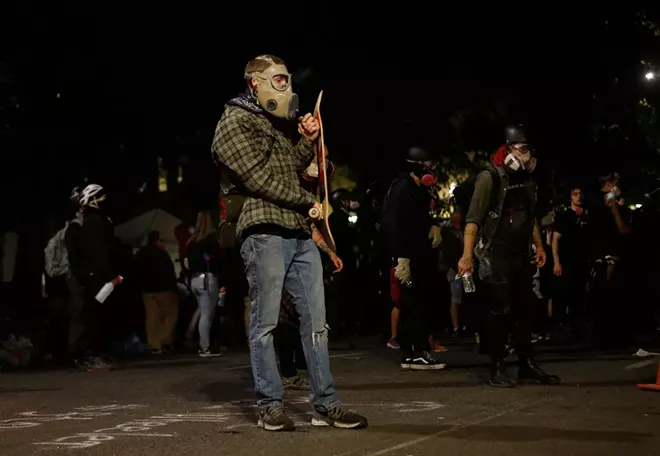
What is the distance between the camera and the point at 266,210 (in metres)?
7.21

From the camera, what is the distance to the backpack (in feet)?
50.4

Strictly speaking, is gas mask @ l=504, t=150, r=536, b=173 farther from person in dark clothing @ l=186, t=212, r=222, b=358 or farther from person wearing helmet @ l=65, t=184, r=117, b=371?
person in dark clothing @ l=186, t=212, r=222, b=358

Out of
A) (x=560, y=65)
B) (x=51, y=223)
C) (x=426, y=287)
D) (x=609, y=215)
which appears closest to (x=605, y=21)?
(x=560, y=65)

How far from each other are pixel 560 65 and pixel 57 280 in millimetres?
22735

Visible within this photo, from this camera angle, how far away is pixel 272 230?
286 inches

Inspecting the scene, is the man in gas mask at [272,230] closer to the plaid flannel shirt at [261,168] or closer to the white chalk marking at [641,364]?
the plaid flannel shirt at [261,168]

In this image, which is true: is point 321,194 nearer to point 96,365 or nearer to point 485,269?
point 485,269

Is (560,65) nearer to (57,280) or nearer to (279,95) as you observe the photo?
(57,280)

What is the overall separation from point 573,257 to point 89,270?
6.69m

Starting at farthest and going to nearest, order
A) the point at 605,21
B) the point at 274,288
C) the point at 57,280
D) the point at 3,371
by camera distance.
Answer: the point at 605,21
the point at 57,280
the point at 3,371
the point at 274,288

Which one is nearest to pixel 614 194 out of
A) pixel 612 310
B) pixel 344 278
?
pixel 612 310

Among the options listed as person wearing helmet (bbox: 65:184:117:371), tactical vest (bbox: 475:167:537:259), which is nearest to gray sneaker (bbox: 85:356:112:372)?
person wearing helmet (bbox: 65:184:117:371)

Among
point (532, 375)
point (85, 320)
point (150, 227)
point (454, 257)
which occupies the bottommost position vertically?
point (532, 375)

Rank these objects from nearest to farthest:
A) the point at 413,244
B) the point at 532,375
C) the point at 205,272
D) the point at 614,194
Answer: the point at 532,375 → the point at 413,244 → the point at 614,194 → the point at 205,272
